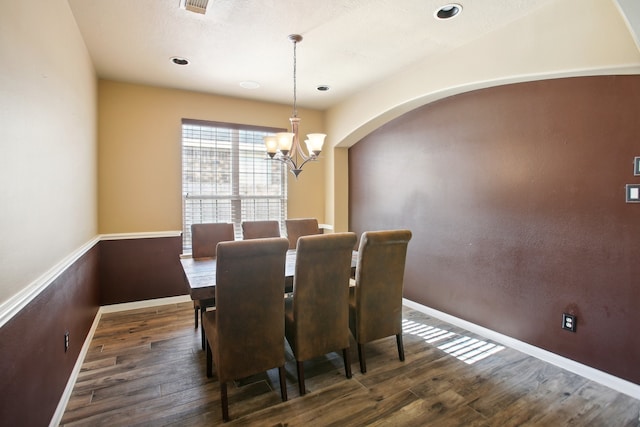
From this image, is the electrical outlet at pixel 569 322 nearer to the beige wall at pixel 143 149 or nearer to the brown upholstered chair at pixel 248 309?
the brown upholstered chair at pixel 248 309

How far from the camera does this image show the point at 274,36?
8.81 ft

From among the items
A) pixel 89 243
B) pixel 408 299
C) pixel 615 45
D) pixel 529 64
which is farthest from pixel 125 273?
pixel 615 45

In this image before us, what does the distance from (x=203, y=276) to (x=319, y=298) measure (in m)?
0.88

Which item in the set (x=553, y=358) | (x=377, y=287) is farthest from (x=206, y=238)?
(x=553, y=358)

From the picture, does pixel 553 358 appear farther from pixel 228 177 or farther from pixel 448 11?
pixel 228 177

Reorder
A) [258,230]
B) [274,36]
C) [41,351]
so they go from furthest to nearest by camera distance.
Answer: [258,230], [274,36], [41,351]

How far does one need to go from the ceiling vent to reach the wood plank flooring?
265 centimetres

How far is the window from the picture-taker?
4.15 meters

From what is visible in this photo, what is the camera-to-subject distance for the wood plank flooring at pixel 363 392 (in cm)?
190

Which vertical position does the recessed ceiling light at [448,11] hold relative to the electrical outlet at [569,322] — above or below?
above

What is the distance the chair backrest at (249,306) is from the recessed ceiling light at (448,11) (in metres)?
2.02

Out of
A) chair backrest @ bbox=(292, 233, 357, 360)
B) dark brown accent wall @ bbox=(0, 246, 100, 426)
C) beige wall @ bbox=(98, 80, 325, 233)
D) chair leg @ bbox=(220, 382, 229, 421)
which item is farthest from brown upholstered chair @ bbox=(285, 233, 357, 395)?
beige wall @ bbox=(98, 80, 325, 233)

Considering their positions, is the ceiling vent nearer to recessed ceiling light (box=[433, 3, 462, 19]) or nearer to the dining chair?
recessed ceiling light (box=[433, 3, 462, 19])

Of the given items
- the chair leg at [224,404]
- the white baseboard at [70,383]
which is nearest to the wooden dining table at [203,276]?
the chair leg at [224,404]
